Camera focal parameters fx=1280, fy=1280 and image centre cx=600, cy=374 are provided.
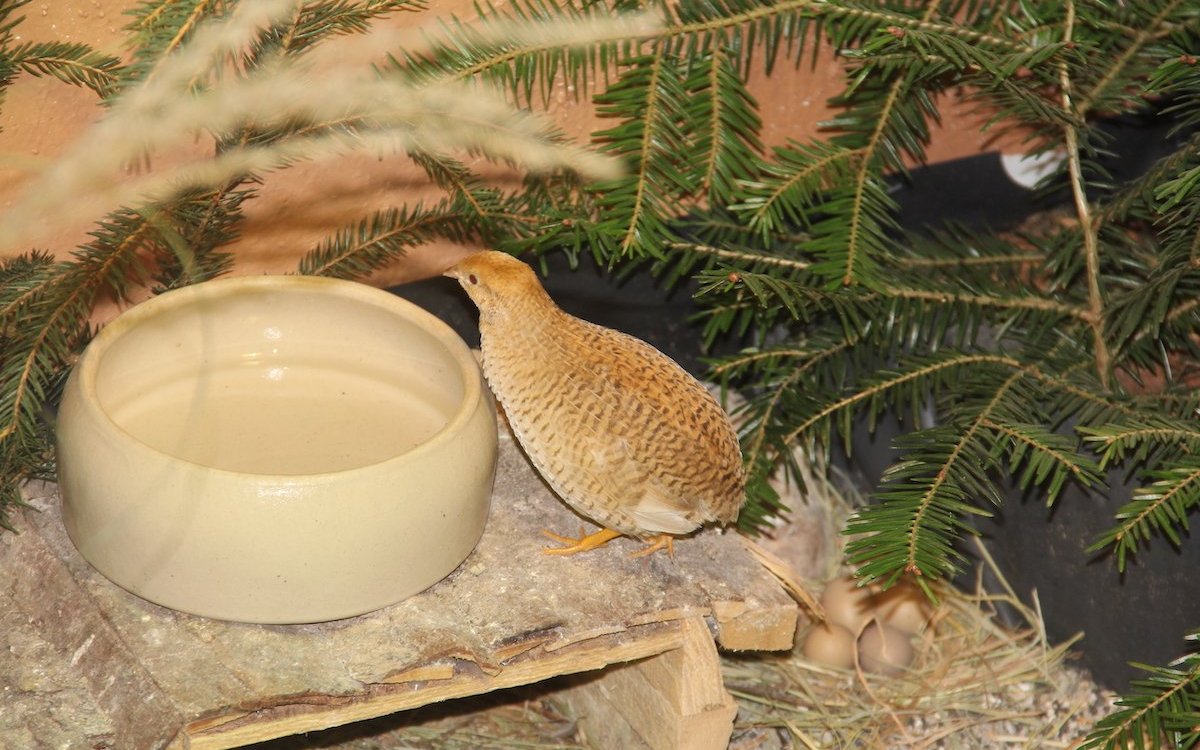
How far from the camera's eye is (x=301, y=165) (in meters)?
1.65

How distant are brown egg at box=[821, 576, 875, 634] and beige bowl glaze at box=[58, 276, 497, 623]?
765 millimetres

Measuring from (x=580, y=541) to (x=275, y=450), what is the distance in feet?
1.18

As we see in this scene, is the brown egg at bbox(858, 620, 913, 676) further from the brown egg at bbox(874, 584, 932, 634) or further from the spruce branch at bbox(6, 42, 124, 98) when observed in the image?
the spruce branch at bbox(6, 42, 124, 98)

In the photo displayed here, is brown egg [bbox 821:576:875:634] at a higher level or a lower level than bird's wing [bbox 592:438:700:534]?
lower

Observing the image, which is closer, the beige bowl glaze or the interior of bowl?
the beige bowl glaze

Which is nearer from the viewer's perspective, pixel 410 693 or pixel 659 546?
pixel 410 693

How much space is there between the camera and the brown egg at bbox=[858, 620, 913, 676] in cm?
193

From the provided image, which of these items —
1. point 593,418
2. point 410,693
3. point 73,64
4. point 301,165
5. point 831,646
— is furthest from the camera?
point 831,646

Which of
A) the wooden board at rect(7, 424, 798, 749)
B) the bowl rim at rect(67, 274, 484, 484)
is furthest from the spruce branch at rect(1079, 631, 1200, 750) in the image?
the bowl rim at rect(67, 274, 484, 484)

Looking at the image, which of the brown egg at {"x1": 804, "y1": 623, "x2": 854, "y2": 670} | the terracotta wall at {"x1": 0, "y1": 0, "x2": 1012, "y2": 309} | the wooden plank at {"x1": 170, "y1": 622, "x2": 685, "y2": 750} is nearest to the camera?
the wooden plank at {"x1": 170, "y1": 622, "x2": 685, "y2": 750}

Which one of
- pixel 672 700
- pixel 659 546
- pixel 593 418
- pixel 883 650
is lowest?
pixel 883 650

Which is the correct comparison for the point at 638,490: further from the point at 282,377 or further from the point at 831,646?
the point at 831,646

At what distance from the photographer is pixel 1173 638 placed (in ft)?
5.64

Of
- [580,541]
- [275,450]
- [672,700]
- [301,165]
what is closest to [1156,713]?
[672,700]
